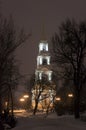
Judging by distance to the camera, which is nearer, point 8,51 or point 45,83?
point 8,51

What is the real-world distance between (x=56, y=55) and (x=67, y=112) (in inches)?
615

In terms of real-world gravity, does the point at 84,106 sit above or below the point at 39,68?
below

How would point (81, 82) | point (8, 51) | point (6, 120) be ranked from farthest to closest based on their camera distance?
point (81, 82), point (6, 120), point (8, 51)

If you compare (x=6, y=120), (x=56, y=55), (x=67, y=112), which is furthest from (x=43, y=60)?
(x=6, y=120)

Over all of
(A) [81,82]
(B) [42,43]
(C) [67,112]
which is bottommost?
(C) [67,112]

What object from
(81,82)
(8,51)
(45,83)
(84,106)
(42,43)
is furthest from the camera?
(42,43)

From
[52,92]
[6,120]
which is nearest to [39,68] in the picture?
[52,92]

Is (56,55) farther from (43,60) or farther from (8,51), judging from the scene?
(43,60)

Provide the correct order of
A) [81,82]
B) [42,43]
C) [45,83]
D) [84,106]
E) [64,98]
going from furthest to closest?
1. [42,43]
2. [64,98]
3. [45,83]
4. [84,106]
5. [81,82]

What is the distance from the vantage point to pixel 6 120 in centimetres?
3303

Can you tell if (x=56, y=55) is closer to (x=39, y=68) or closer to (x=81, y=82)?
(x=81, y=82)

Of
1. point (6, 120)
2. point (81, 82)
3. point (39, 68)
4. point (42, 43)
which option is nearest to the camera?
point (6, 120)

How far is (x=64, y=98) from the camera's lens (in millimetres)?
82062

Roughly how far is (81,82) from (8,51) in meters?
12.5
